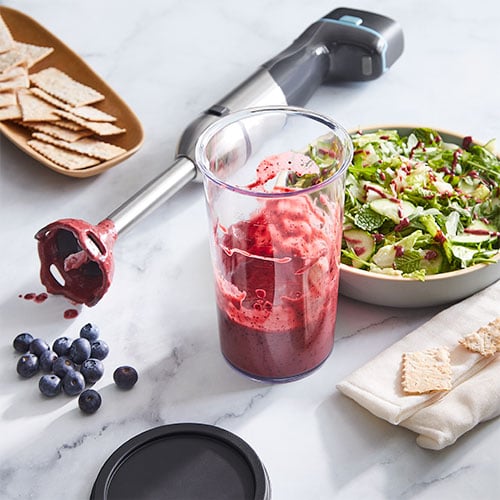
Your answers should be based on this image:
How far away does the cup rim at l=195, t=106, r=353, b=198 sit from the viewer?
1158 mm

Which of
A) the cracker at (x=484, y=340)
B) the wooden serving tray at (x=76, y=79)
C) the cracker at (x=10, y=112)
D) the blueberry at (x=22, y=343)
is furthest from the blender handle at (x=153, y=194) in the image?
the cracker at (x=484, y=340)

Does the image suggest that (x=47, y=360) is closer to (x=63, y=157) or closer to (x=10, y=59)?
(x=63, y=157)

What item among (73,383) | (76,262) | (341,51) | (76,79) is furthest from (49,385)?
(341,51)

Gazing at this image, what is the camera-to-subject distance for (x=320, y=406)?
133 centimetres

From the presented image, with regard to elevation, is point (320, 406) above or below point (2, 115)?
below

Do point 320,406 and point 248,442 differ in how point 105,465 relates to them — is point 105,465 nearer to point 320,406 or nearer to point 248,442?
point 248,442

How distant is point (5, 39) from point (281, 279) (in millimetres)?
1062

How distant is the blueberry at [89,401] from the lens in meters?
1.33

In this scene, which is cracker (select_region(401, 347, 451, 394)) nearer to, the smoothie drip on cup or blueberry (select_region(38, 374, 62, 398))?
the smoothie drip on cup

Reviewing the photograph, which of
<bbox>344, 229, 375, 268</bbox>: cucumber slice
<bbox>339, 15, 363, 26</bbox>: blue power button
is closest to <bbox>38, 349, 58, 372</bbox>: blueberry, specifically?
<bbox>344, 229, 375, 268</bbox>: cucumber slice

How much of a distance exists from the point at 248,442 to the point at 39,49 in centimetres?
112

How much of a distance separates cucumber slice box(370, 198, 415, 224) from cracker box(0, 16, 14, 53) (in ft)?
3.06

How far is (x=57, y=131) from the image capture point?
180cm

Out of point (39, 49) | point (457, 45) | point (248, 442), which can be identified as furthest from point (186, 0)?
point (248, 442)
